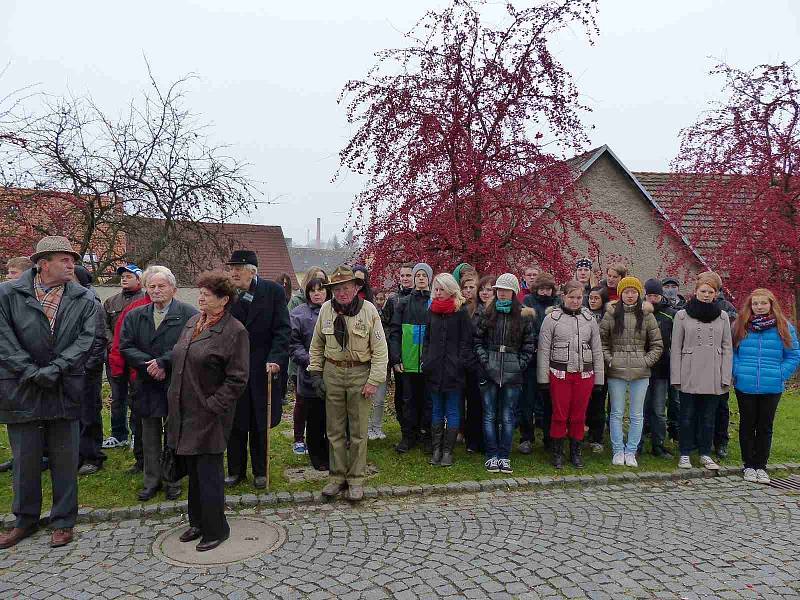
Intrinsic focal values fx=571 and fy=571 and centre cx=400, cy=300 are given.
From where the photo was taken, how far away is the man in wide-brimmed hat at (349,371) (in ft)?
17.3

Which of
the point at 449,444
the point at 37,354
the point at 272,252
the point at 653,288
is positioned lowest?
the point at 449,444

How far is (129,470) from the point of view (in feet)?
18.8

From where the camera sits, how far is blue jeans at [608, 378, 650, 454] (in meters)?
6.32

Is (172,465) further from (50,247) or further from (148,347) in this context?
(50,247)

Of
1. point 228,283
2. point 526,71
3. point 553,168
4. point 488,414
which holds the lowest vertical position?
point 488,414

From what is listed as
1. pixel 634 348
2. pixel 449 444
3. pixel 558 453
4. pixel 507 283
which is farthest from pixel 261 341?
pixel 634 348

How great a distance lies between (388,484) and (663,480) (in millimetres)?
2893

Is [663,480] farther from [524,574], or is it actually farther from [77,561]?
[77,561]

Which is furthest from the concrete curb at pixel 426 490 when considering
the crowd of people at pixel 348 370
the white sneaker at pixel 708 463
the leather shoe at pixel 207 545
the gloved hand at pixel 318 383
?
the gloved hand at pixel 318 383

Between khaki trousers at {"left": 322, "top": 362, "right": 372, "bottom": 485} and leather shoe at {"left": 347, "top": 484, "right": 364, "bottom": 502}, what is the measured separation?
0.04 metres

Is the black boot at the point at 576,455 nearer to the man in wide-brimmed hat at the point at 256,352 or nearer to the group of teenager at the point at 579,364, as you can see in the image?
the group of teenager at the point at 579,364

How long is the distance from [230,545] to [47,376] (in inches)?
72.7

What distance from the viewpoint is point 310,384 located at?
5.93 meters

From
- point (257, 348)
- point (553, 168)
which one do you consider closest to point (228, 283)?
point (257, 348)
